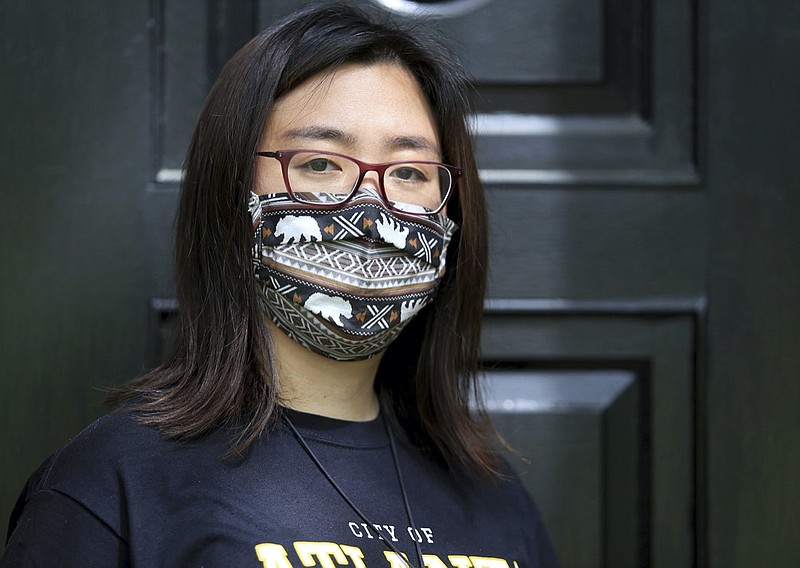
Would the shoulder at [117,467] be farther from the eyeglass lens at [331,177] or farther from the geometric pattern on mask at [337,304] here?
the eyeglass lens at [331,177]

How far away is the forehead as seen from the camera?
1.31 m

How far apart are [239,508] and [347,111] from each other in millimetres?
561

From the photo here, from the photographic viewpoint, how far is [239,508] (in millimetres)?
1188

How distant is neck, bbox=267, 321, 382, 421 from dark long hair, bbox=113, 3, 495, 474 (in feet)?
0.13

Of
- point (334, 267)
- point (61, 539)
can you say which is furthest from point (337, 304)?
point (61, 539)

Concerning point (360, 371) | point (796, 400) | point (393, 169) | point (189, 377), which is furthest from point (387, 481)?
point (796, 400)

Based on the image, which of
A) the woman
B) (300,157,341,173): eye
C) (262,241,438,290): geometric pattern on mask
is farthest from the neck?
(300,157,341,173): eye

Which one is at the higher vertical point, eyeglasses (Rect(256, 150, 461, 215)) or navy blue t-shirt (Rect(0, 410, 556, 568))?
eyeglasses (Rect(256, 150, 461, 215))

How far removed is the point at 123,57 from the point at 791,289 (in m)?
1.26

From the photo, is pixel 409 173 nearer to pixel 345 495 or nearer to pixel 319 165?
pixel 319 165

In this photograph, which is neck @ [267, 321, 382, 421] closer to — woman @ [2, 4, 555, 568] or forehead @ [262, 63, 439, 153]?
woman @ [2, 4, 555, 568]

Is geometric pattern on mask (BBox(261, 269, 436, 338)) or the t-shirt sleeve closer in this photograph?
the t-shirt sleeve

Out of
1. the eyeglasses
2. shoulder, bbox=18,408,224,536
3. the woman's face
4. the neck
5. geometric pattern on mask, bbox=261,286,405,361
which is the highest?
the woman's face

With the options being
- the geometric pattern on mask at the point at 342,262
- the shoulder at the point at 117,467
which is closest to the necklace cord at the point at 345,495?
the shoulder at the point at 117,467
